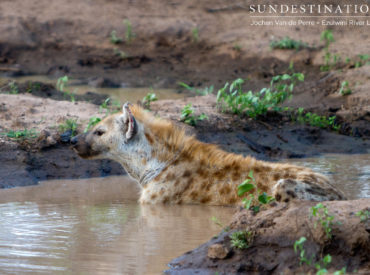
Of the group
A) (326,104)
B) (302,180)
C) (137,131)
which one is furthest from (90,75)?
(302,180)

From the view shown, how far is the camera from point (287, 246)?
404 centimetres

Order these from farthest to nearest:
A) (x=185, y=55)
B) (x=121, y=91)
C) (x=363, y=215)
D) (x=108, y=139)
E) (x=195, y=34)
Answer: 1. (x=195, y=34)
2. (x=185, y=55)
3. (x=121, y=91)
4. (x=108, y=139)
5. (x=363, y=215)

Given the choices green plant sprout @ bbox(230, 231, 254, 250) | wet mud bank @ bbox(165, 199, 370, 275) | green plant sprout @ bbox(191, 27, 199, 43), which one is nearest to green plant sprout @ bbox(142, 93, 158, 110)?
wet mud bank @ bbox(165, 199, 370, 275)

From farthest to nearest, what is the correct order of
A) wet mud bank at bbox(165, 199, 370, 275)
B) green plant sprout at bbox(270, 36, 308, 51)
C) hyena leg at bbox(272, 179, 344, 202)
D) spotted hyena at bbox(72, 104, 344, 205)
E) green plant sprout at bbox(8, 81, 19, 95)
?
green plant sprout at bbox(270, 36, 308, 51) → green plant sprout at bbox(8, 81, 19, 95) → spotted hyena at bbox(72, 104, 344, 205) → hyena leg at bbox(272, 179, 344, 202) → wet mud bank at bbox(165, 199, 370, 275)

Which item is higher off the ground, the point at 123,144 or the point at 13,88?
the point at 13,88

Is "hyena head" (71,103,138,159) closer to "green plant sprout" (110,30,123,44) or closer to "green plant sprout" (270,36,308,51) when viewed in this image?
"green plant sprout" (270,36,308,51)

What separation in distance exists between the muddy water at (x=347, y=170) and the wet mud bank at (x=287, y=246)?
8.50ft

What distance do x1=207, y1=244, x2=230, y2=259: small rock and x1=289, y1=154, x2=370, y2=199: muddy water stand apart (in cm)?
286

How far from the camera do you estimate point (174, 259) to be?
436cm

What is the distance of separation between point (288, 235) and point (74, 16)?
12654 millimetres

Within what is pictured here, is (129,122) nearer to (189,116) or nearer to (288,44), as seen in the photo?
(189,116)

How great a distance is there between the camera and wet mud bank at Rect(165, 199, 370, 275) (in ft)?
12.8

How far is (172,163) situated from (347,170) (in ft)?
8.36

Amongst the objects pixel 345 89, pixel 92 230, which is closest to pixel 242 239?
pixel 92 230
